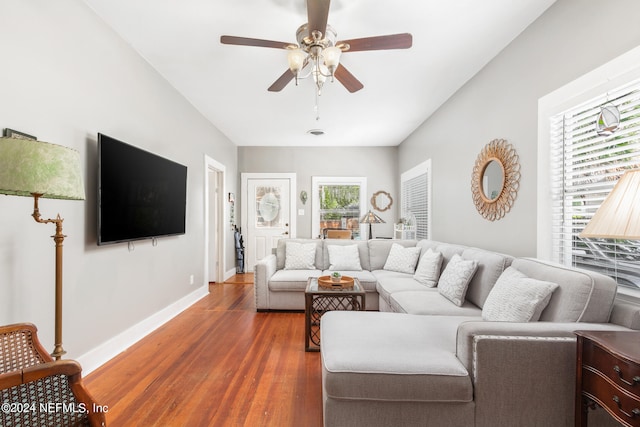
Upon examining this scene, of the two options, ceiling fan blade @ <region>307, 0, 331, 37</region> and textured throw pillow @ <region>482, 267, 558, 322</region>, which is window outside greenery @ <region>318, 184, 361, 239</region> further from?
ceiling fan blade @ <region>307, 0, 331, 37</region>

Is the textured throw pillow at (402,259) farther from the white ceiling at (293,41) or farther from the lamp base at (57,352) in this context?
the lamp base at (57,352)

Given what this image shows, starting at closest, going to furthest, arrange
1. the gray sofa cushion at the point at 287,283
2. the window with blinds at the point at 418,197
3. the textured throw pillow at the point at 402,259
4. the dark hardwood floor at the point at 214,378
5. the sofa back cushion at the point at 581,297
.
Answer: the sofa back cushion at the point at 581,297, the dark hardwood floor at the point at 214,378, the gray sofa cushion at the point at 287,283, the textured throw pillow at the point at 402,259, the window with blinds at the point at 418,197

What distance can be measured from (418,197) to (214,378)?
395 centimetres

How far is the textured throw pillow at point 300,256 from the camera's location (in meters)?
4.04

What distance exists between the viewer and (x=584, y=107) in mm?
1857

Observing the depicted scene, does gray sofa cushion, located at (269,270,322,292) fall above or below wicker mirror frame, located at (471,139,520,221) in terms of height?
below

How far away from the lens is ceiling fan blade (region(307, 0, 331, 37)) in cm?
159

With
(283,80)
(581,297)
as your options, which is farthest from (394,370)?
(283,80)

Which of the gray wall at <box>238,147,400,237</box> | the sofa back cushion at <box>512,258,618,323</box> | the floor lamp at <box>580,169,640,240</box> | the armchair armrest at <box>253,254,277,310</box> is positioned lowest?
the armchair armrest at <box>253,254,277,310</box>

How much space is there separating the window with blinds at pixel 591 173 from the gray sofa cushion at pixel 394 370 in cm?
105

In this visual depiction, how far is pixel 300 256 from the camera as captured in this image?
4062 mm

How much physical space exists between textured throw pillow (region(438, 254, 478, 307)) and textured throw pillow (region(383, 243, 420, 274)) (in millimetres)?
1037

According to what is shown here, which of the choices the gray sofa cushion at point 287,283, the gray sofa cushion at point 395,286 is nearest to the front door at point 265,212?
the gray sofa cushion at point 287,283

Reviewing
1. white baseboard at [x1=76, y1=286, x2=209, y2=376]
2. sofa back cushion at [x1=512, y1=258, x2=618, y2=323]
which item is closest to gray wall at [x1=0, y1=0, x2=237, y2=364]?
white baseboard at [x1=76, y1=286, x2=209, y2=376]
